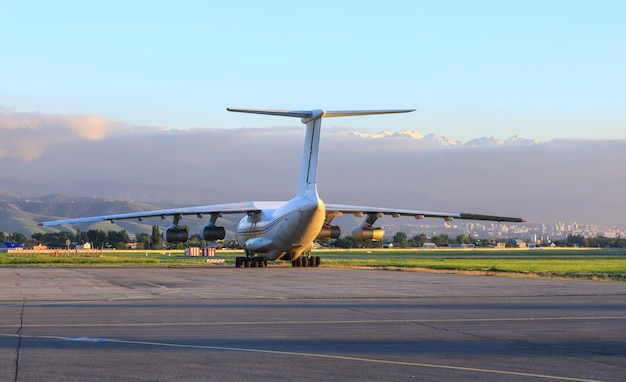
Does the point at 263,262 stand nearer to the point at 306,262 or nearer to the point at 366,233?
the point at 306,262

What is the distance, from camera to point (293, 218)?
48.9 metres

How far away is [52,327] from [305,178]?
32.2 m

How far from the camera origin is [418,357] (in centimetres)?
1392

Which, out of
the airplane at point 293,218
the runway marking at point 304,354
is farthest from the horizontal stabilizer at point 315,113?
the runway marking at point 304,354

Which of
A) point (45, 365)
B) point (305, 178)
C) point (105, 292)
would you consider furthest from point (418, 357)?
point (305, 178)

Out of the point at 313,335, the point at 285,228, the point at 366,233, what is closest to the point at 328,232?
the point at 366,233

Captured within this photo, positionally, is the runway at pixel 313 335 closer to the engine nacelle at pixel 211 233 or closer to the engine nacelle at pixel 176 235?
the engine nacelle at pixel 176 235

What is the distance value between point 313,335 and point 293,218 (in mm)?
32073

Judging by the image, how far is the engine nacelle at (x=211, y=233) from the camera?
55750 mm

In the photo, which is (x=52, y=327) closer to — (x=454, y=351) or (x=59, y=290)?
(x=454, y=351)

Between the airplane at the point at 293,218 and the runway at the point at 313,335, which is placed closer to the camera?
the runway at the point at 313,335

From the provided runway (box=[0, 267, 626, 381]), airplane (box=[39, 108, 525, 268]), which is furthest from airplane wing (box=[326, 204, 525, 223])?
runway (box=[0, 267, 626, 381])

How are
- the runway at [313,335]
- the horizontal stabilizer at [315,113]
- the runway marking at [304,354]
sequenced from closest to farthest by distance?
the runway marking at [304,354] → the runway at [313,335] → the horizontal stabilizer at [315,113]

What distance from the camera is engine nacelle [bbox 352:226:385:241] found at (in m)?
56.4
